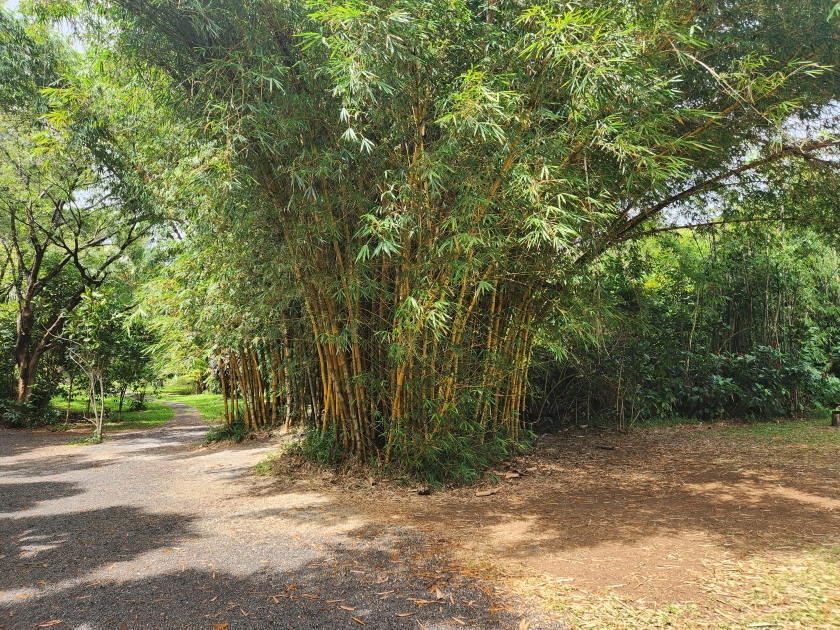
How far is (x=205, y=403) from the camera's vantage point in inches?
A: 505

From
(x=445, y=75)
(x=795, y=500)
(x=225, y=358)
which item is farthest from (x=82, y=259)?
(x=795, y=500)

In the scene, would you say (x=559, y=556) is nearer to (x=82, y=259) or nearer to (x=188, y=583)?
(x=188, y=583)

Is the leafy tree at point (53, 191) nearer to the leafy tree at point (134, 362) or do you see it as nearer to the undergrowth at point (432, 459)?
the leafy tree at point (134, 362)

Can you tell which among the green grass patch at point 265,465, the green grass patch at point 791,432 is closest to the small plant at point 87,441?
the green grass patch at point 265,465

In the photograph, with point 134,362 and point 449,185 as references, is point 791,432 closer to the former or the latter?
point 449,185

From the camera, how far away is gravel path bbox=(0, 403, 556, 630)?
1.92 metres

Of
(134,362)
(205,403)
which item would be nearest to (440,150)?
(134,362)

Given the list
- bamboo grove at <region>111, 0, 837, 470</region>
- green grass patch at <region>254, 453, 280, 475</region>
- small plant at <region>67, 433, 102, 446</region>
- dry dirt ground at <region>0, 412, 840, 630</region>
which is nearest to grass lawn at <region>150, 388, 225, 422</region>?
small plant at <region>67, 433, 102, 446</region>

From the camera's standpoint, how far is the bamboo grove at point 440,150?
8.79 ft

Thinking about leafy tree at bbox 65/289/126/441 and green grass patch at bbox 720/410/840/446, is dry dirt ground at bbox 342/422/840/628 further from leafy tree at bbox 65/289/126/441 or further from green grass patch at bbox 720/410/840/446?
leafy tree at bbox 65/289/126/441

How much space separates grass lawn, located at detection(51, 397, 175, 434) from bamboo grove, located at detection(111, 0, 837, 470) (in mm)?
5677

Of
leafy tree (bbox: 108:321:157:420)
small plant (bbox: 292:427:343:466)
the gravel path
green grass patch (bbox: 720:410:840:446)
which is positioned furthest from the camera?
leafy tree (bbox: 108:321:157:420)

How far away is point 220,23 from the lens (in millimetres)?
2916

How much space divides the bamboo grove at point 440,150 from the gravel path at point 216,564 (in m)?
0.99
